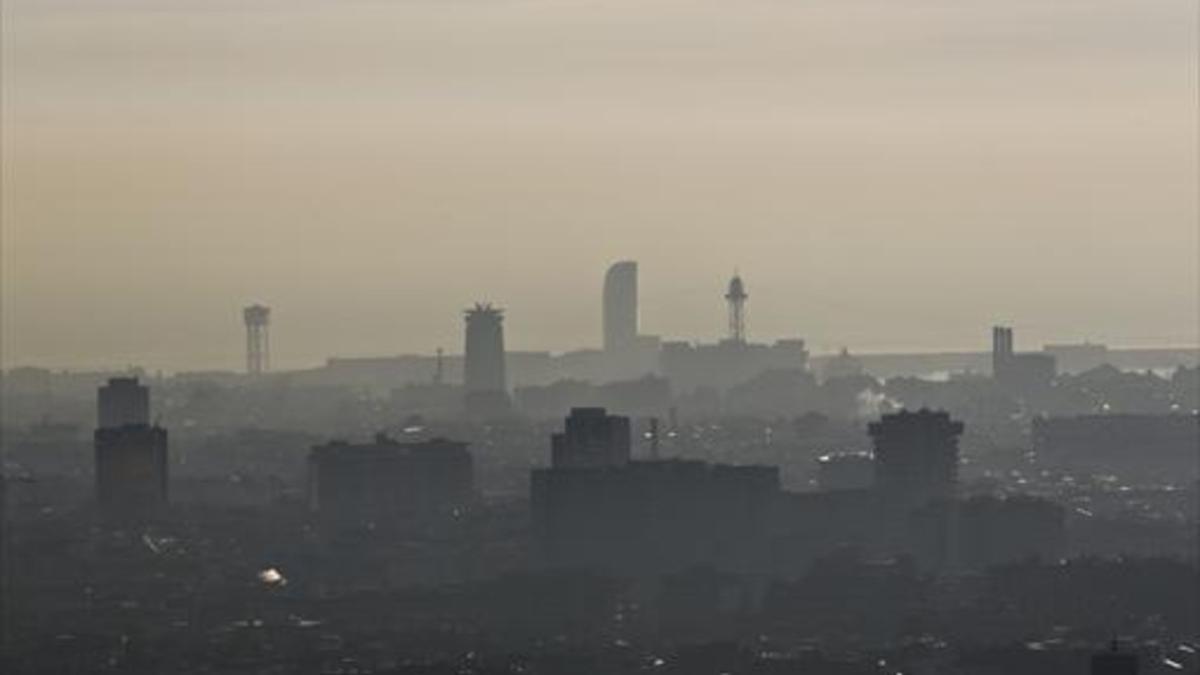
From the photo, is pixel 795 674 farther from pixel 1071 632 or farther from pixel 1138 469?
pixel 1138 469

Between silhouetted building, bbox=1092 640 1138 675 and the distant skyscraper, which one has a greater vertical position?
the distant skyscraper

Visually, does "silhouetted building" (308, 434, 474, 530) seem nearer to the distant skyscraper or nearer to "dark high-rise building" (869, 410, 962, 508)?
the distant skyscraper

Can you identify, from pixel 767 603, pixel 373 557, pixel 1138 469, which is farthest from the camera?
pixel 1138 469

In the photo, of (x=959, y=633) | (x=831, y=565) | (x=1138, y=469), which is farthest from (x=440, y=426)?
(x=959, y=633)


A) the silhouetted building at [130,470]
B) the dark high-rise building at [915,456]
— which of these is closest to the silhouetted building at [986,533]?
the dark high-rise building at [915,456]

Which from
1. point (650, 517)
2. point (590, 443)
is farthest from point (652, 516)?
point (590, 443)

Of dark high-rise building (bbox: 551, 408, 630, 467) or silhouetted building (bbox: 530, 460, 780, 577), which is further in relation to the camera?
dark high-rise building (bbox: 551, 408, 630, 467)

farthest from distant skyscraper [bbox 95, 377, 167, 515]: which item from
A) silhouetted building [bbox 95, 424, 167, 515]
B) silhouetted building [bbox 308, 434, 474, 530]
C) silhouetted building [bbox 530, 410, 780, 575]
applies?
silhouetted building [bbox 530, 410, 780, 575]
